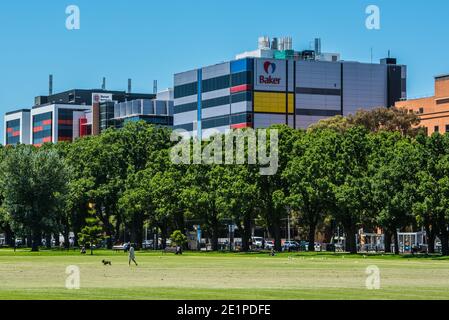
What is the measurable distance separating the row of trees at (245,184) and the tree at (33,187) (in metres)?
0.13

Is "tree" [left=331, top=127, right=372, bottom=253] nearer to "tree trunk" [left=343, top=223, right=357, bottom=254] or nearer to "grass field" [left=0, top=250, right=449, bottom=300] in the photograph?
"tree trunk" [left=343, top=223, right=357, bottom=254]

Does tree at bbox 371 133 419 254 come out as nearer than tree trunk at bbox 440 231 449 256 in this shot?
Yes

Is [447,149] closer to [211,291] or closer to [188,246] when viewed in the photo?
[188,246]

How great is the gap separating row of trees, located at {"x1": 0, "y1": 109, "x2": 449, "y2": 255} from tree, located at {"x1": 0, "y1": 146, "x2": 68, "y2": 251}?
0.43 ft

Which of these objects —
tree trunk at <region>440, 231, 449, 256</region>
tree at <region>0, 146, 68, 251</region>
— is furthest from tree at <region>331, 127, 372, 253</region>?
tree at <region>0, 146, 68, 251</region>

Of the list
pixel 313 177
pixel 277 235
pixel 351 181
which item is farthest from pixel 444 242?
pixel 277 235

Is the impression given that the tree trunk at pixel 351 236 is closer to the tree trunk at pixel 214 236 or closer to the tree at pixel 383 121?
the tree trunk at pixel 214 236

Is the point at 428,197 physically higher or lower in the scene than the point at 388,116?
lower

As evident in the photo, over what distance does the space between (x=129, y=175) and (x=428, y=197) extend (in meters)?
58.7

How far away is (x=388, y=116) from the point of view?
178500 millimetres

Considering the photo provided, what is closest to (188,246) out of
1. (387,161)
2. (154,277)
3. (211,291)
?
(387,161)

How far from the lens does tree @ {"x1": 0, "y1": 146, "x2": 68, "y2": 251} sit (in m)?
150

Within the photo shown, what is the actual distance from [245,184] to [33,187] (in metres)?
28.5

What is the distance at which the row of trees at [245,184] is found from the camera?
123562mm
